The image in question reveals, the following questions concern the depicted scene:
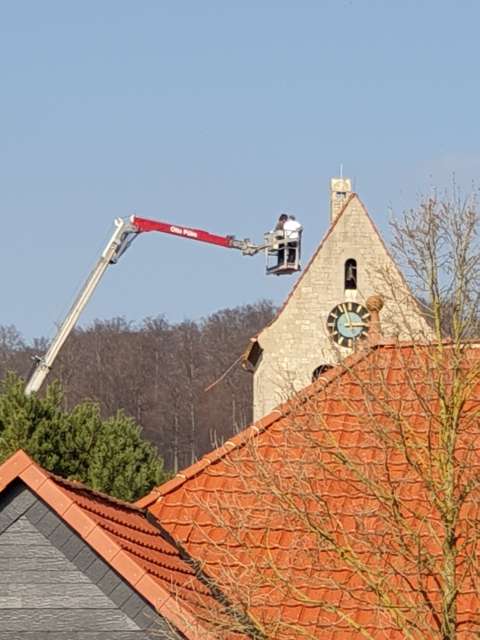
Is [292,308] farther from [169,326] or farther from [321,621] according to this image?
[169,326]

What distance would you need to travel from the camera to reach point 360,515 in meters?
12.7

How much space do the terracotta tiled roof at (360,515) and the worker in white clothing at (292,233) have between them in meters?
44.3

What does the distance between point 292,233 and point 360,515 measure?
158ft

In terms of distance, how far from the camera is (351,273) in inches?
2158

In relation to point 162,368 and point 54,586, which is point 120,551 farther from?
point 162,368

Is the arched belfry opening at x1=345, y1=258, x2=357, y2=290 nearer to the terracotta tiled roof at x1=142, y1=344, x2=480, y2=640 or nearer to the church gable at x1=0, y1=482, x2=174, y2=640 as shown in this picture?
the terracotta tiled roof at x1=142, y1=344, x2=480, y2=640

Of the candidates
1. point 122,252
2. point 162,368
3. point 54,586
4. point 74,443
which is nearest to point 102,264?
point 122,252

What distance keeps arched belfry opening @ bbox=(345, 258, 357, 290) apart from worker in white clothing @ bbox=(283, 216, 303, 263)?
460cm

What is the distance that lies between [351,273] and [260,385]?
4.69 m

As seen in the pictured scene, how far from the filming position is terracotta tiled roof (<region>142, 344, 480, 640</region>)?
496 inches

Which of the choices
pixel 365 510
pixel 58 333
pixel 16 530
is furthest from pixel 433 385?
pixel 58 333

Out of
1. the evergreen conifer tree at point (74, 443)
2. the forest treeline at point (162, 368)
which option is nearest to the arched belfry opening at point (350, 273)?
the evergreen conifer tree at point (74, 443)

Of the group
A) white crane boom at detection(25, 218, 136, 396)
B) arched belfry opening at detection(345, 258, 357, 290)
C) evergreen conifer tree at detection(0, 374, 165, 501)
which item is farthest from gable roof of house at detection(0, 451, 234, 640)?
arched belfry opening at detection(345, 258, 357, 290)

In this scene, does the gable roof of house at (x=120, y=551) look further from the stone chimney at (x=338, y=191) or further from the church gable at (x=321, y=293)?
the stone chimney at (x=338, y=191)
